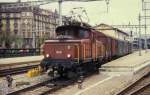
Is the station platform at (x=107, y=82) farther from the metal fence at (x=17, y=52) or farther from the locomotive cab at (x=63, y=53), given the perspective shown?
the metal fence at (x=17, y=52)

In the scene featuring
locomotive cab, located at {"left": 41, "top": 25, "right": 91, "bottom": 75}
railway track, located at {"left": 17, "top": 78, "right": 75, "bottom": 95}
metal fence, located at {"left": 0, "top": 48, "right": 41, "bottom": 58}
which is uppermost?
locomotive cab, located at {"left": 41, "top": 25, "right": 91, "bottom": 75}

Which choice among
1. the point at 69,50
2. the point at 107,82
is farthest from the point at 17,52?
the point at 107,82

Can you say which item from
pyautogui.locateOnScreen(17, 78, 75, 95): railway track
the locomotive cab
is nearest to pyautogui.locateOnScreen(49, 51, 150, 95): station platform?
pyautogui.locateOnScreen(17, 78, 75, 95): railway track

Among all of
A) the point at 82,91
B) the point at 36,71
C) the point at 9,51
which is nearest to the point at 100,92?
the point at 82,91

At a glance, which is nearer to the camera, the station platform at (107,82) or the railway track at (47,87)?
the railway track at (47,87)

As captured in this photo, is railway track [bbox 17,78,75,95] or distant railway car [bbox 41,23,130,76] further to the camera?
distant railway car [bbox 41,23,130,76]

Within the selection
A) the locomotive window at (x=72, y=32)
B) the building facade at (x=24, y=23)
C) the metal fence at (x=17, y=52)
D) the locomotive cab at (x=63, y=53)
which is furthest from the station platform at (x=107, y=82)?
the building facade at (x=24, y=23)

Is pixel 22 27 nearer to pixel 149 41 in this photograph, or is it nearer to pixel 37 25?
pixel 37 25

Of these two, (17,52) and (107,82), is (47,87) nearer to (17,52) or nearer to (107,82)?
(107,82)

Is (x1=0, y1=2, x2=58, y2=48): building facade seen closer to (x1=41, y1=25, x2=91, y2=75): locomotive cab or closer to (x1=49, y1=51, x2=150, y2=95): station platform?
(x1=49, y1=51, x2=150, y2=95): station platform

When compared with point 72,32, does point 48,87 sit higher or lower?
lower

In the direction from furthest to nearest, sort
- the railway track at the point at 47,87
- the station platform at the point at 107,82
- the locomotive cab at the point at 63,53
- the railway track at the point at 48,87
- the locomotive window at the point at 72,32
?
1. the locomotive window at the point at 72,32
2. the locomotive cab at the point at 63,53
3. the station platform at the point at 107,82
4. the railway track at the point at 48,87
5. the railway track at the point at 47,87

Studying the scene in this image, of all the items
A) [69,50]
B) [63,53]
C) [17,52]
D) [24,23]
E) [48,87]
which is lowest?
[17,52]

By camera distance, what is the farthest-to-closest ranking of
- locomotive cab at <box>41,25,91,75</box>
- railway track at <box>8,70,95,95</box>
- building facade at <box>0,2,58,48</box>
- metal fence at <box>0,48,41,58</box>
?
building facade at <box>0,2,58,48</box>
metal fence at <box>0,48,41,58</box>
locomotive cab at <box>41,25,91,75</box>
railway track at <box>8,70,95,95</box>
